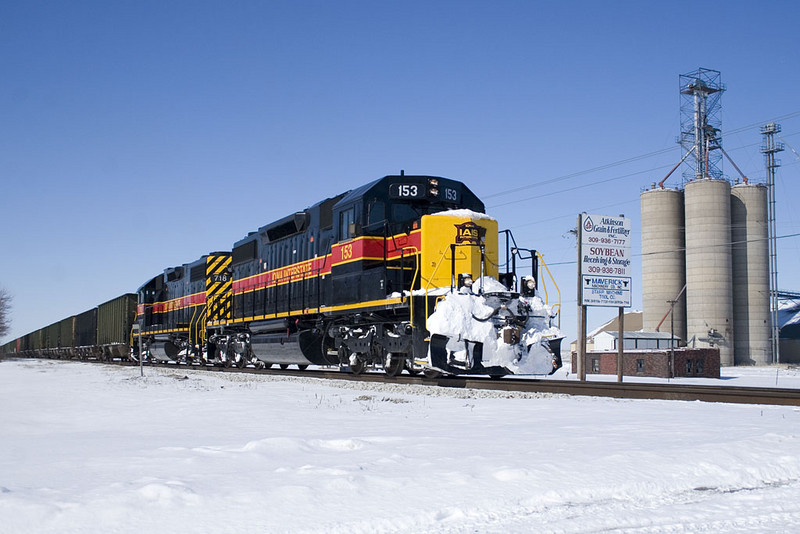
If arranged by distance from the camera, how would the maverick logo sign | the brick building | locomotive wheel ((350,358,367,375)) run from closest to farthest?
1. the maverick logo sign
2. locomotive wheel ((350,358,367,375))
3. the brick building

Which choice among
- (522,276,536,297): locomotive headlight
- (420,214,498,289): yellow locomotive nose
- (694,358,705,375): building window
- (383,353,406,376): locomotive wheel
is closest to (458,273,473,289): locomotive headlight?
(420,214,498,289): yellow locomotive nose

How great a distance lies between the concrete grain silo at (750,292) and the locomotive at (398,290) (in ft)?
155

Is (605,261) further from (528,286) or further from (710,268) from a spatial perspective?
(710,268)

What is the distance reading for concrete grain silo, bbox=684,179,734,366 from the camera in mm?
55938

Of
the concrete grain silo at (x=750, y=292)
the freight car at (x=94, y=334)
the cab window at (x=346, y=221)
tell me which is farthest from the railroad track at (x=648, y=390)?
the concrete grain silo at (x=750, y=292)

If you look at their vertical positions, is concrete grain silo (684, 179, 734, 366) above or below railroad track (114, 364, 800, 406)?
above

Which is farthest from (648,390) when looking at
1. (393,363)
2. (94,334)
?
(94,334)

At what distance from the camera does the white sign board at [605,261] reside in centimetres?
1850

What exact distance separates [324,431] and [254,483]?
9.15ft

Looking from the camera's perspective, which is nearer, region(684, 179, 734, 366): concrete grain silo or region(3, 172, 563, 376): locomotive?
region(3, 172, 563, 376): locomotive

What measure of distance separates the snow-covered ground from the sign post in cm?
939

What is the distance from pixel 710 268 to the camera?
56125 millimetres

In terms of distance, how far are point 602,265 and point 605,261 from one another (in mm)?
138

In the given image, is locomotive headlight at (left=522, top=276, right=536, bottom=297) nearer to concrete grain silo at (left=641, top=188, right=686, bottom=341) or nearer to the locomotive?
the locomotive
